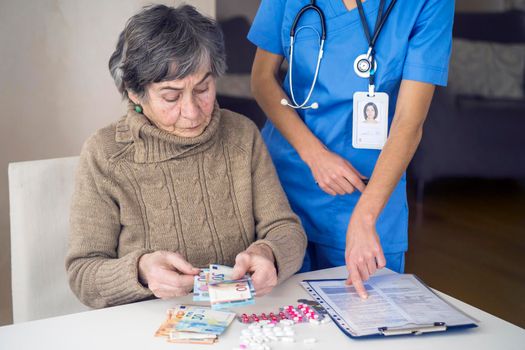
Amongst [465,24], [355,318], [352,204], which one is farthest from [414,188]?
[355,318]

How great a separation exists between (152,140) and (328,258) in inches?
24.5

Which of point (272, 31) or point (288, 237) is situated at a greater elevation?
point (272, 31)

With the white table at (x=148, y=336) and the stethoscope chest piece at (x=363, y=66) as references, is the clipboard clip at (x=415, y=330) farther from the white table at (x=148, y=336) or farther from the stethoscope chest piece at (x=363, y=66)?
the stethoscope chest piece at (x=363, y=66)

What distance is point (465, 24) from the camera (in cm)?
378

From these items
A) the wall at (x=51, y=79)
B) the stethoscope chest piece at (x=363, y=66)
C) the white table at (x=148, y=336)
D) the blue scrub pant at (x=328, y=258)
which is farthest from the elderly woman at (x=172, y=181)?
the wall at (x=51, y=79)

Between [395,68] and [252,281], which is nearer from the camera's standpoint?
[252,281]

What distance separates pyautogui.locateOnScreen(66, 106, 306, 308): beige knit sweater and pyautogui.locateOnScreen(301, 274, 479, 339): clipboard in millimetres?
143

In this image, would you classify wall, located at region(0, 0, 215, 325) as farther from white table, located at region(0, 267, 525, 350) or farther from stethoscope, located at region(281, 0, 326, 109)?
white table, located at region(0, 267, 525, 350)

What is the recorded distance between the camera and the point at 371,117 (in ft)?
5.65

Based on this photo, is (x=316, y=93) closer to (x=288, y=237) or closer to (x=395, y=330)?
(x=288, y=237)

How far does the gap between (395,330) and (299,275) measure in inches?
14.6

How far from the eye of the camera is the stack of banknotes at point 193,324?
1.22 meters

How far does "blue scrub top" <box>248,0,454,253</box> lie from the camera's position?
1688mm

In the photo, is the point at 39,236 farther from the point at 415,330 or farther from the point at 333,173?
the point at 415,330
